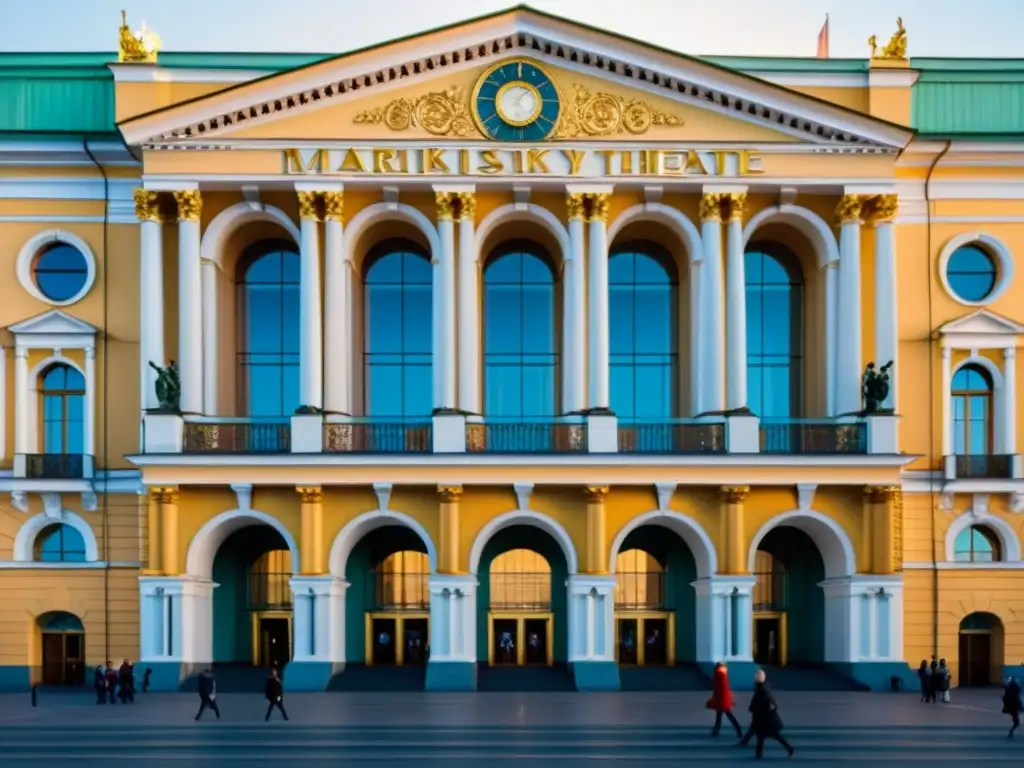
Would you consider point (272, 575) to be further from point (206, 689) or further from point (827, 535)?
point (827, 535)

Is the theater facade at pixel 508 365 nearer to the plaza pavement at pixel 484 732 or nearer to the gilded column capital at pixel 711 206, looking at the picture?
the gilded column capital at pixel 711 206

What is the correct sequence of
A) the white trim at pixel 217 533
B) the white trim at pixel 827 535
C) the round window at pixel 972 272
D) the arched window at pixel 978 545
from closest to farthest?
1. the white trim at pixel 217 533
2. the white trim at pixel 827 535
3. the arched window at pixel 978 545
4. the round window at pixel 972 272

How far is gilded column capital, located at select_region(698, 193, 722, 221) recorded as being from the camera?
1432 inches

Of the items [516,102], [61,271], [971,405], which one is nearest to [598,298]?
[516,102]

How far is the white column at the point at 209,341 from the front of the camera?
36.7 metres

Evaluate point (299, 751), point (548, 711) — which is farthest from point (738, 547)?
point (299, 751)

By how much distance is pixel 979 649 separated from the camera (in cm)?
3834

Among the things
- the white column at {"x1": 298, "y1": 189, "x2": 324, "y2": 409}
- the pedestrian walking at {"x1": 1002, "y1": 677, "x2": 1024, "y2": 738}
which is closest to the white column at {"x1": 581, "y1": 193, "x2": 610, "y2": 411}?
the white column at {"x1": 298, "y1": 189, "x2": 324, "y2": 409}

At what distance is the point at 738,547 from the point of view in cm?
3544

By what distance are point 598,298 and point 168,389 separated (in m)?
13.0

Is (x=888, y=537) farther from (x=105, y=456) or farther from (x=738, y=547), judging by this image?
(x=105, y=456)

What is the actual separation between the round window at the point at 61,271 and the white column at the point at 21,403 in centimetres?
224

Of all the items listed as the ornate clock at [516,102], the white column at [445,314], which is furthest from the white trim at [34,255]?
the ornate clock at [516,102]

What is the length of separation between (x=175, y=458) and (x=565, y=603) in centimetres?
1334
